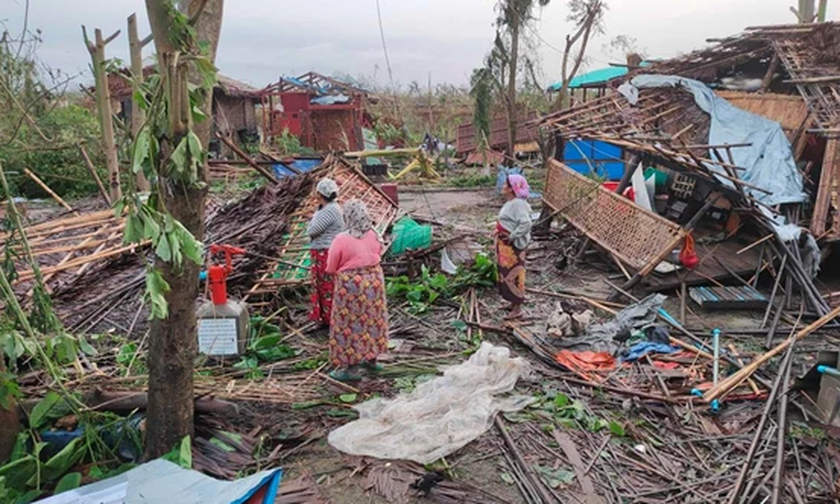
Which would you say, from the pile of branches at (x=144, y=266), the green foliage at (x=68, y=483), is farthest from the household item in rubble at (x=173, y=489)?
the pile of branches at (x=144, y=266)

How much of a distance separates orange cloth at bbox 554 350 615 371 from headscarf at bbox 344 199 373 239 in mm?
2132

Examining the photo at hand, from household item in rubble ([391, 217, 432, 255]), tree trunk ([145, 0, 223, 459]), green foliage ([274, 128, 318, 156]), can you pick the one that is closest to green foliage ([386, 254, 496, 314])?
household item in rubble ([391, 217, 432, 255])

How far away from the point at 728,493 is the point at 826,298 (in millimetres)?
4517

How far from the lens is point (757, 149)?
7363 mm

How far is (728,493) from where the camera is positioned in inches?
125

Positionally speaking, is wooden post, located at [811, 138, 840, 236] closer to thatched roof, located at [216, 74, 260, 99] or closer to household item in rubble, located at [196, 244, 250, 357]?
household item in rubble, located at [196, 244, 250, 357]

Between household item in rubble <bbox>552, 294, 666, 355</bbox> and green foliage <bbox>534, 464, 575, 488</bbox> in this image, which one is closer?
green foliage <bbox>534, 464, 575, 488</bbox>

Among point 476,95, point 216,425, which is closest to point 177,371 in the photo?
point 216,425

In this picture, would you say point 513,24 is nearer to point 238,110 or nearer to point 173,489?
point 238,110

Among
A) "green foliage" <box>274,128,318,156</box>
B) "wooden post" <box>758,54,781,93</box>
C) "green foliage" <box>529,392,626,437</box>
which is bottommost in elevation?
"green foliage" <box>529,392,626,437</box>

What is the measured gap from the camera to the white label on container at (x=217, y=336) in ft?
14.8

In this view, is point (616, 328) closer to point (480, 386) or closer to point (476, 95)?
point (480, 386)

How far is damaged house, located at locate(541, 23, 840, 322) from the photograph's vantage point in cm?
647

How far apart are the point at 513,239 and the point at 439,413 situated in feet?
8.25
